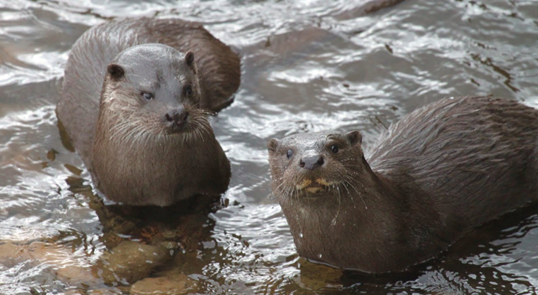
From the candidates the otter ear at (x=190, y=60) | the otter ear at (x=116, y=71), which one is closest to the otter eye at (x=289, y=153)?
the otter ear at (x=190, y=60)

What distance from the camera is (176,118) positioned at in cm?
431

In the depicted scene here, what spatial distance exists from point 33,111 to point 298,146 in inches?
100

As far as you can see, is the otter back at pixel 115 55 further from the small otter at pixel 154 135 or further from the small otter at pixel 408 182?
the small otter at pixel 408 182

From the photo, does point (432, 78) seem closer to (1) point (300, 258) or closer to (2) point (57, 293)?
(1) point (300, 258)

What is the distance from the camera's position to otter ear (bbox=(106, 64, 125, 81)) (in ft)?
15.0

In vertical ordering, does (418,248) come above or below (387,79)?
below

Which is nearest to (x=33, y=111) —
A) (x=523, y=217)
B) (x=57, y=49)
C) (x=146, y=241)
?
(x=57, y=49)

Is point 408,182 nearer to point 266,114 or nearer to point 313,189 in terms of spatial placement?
point 313,189

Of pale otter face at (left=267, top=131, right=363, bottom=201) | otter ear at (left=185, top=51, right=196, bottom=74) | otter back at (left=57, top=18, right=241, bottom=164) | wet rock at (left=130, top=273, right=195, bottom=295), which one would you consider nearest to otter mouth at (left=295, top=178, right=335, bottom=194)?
pale otter face at (left=267, top=131, right=363, bottom=201)

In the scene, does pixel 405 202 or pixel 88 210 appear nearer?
pixel 405 202

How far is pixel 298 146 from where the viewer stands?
3756 mm

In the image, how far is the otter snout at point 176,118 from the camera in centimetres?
431

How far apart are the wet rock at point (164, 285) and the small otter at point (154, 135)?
2.28 feet

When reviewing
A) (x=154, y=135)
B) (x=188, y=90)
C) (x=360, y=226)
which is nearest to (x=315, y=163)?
(x=360, y=226)
